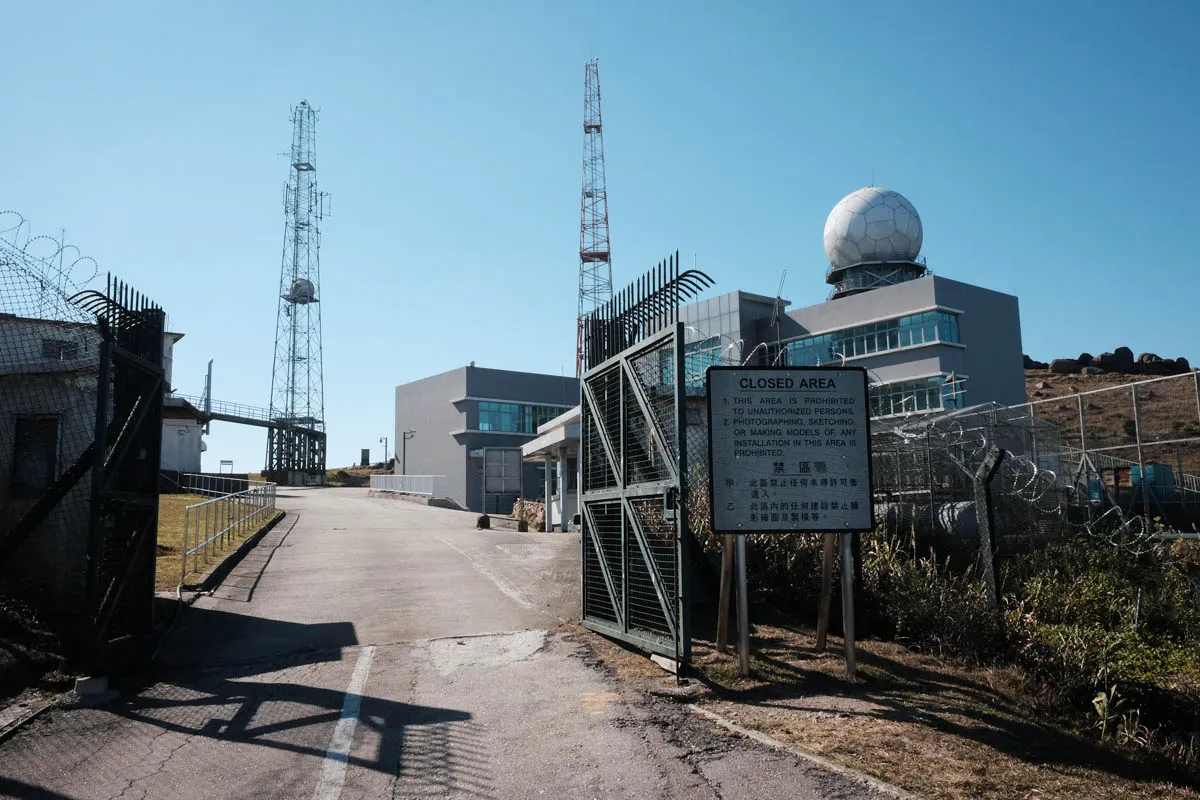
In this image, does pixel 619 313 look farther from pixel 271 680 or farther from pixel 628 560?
pixel 271 680

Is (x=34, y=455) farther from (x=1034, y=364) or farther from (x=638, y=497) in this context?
(x=1034, y=364)

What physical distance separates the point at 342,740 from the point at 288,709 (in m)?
1.05

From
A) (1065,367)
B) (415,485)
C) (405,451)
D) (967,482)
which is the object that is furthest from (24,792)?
(1065,367)

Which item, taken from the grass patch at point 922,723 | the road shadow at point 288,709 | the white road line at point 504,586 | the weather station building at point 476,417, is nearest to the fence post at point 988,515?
the grass patch at point 922,723

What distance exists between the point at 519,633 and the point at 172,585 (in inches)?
221

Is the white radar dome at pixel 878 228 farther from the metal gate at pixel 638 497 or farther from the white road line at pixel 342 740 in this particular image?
the white road line at pixel 342 740

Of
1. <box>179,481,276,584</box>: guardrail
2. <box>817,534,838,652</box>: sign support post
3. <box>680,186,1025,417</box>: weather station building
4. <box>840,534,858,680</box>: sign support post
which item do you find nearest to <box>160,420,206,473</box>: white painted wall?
<box>179,481,276,584</box>: guardrail

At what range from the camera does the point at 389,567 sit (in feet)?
49.2

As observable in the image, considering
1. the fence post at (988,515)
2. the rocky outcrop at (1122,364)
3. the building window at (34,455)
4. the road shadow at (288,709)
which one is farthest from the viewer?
the rocky outcrop at (1122,364)

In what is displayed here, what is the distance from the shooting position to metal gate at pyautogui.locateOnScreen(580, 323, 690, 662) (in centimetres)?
748

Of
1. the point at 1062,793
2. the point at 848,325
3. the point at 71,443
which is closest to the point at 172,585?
the point at 71,443

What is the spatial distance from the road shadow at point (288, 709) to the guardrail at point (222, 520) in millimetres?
3342

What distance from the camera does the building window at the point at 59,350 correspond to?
31.4 ft

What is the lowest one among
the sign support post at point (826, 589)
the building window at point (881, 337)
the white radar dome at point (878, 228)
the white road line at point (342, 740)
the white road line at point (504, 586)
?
the white road line at point (342, 740)
